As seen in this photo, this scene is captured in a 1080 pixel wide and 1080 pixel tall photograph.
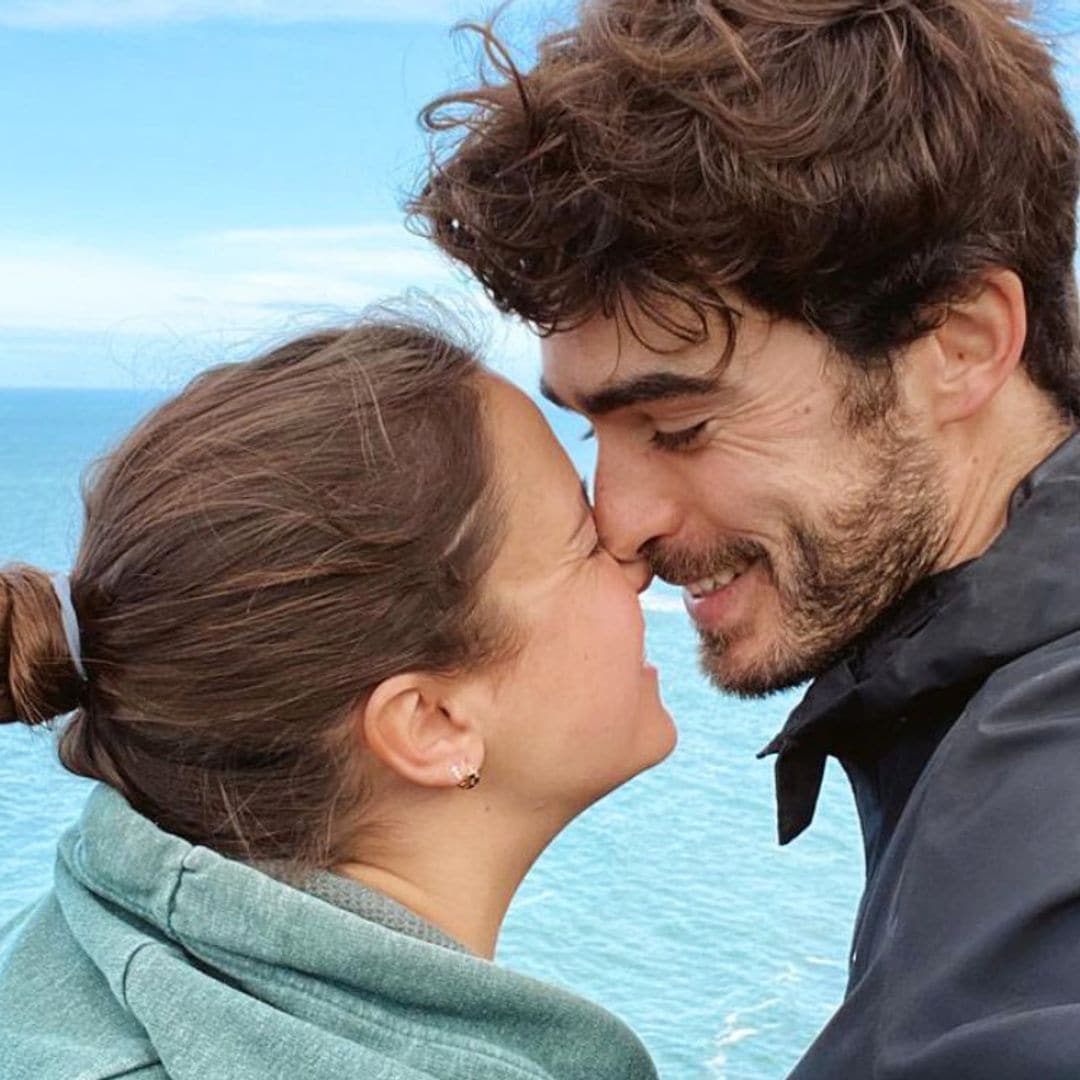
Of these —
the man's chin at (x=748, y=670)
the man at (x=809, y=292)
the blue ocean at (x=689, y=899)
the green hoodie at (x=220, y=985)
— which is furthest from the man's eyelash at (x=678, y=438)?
the blue ocean at (x=689, y=899)

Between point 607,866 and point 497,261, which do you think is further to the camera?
point 607,866

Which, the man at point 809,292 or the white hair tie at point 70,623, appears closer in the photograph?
the white hair tie at point 70,623

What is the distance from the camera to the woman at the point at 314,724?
1.15 meters

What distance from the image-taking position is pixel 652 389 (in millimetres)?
1558

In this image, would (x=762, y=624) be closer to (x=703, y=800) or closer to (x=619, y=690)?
(x=619, y=690)

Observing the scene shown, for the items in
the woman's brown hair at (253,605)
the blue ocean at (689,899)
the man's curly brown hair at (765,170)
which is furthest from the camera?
the blue ocean at (689,899)

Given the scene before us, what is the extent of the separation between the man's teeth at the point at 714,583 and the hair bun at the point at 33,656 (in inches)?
26.5

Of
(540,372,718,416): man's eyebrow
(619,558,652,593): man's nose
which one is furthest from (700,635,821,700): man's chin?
(540,372,718,416): man's eyebrow

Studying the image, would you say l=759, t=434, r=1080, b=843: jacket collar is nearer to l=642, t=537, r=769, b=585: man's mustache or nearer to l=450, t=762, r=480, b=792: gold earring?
l=642, t=537, r=769, b=585: man's mustache

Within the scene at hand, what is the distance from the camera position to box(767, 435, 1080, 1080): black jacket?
42.3 inches

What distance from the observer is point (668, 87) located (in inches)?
60.3

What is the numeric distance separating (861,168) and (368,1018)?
887mm

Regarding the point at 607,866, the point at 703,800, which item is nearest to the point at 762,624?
the point at 607,866

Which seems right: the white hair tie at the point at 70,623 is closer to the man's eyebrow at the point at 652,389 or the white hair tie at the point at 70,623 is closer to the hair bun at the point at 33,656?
the hair bun at the point at 33,656
